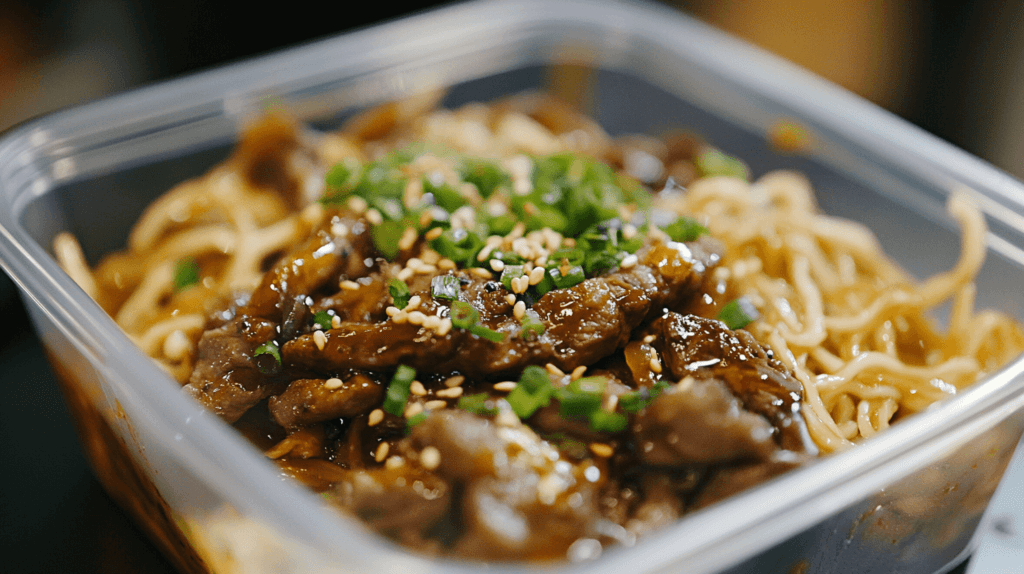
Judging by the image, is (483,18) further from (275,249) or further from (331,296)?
(331,296)

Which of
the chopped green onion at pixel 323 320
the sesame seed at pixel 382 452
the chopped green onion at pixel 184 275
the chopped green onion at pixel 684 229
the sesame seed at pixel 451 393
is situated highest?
the chopped green onion at pixel 684 229

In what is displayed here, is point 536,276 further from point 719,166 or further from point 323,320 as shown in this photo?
point 719,166

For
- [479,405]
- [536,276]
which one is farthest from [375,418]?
[536,276]

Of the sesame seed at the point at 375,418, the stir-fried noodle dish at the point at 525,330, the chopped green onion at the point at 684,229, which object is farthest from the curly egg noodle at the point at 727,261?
the sesame seed at the point at 375,418

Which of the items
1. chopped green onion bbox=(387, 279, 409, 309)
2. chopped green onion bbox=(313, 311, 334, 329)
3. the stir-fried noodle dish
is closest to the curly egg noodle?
the stir-fried noodle dish

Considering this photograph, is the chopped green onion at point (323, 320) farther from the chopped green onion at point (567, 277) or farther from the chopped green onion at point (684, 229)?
the chopped green onion at point (684, 229)

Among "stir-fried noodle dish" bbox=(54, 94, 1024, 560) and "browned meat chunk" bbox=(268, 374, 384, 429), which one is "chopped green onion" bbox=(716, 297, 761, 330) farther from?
"browned meat chunk" bbox=(268, 374, 384, 429)
